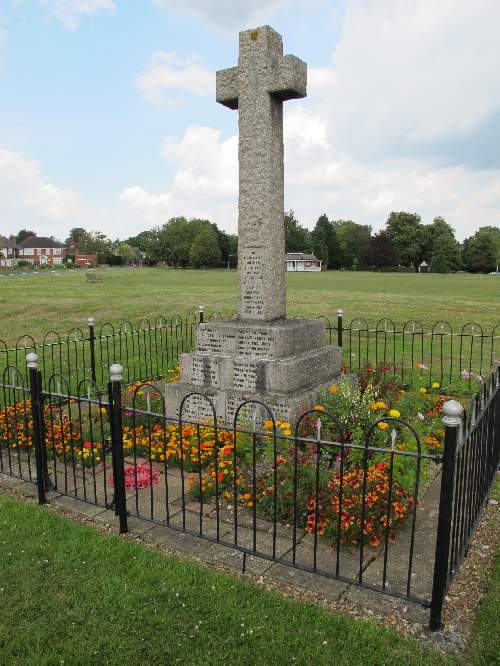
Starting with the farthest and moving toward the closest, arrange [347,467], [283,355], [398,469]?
[283,355]
[347,467]
[398,469]

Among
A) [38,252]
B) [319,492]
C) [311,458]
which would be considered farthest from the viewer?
[38,252]

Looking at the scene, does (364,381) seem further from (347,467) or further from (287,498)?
(287,498)

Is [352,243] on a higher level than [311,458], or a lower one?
higher

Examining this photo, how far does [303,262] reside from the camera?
10069cm

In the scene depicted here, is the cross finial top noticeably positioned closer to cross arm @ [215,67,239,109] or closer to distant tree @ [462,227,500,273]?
cross arm @ [215,67,239,109]

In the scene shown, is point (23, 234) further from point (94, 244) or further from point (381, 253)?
point (381, 253)

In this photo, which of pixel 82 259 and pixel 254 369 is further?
pixel 82 259

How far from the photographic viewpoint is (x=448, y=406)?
10.4 ft

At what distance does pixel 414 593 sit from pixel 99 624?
85.6 inches

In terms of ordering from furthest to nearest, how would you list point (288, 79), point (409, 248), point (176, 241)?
point (176, 241) → point (409, 248) → point (288, 79)

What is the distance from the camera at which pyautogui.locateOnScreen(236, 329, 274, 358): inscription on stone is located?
261 inches

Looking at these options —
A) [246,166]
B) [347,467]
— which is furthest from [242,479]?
[246,166]

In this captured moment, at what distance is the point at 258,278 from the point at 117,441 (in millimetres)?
3150

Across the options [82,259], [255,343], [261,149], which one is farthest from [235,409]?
[82,259]
